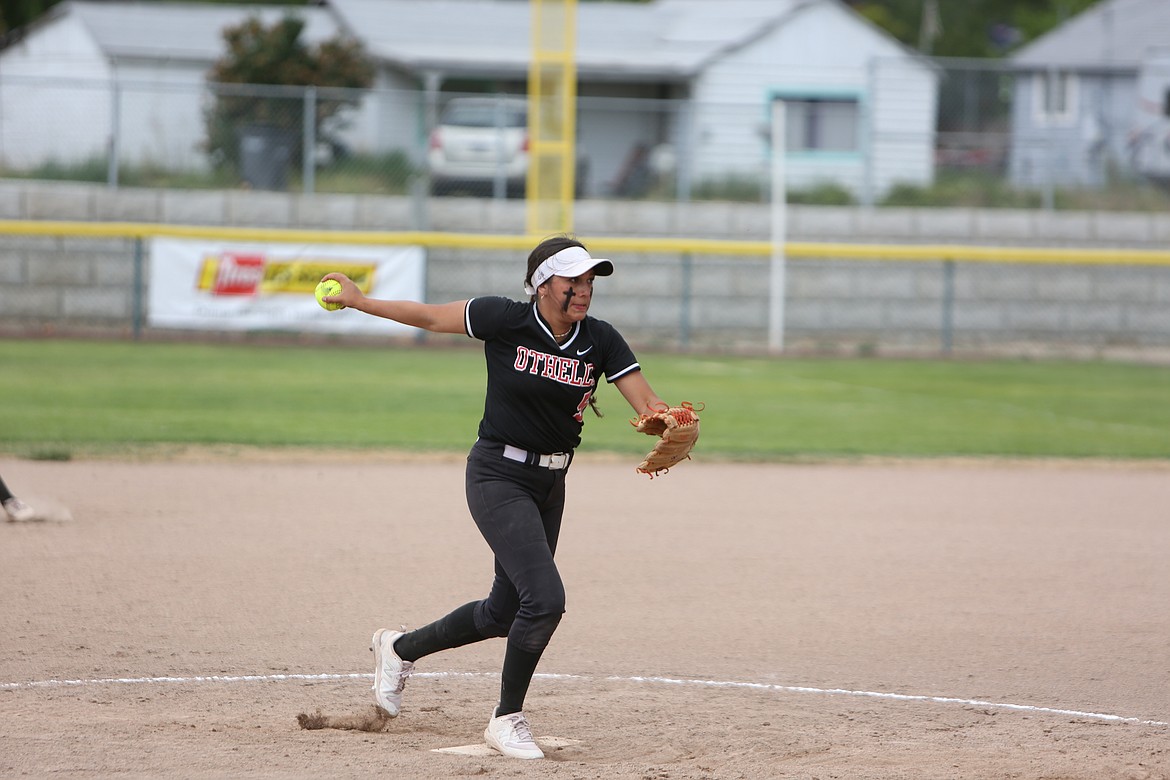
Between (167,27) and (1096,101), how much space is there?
2094cm

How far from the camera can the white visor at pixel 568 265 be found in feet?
16.4

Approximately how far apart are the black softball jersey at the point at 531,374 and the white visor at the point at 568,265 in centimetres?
17

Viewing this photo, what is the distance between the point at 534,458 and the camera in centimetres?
512

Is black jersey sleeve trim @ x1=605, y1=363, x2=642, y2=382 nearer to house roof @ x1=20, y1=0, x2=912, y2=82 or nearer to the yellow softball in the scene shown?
the yellow softball

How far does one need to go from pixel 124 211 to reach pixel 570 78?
7.25 m

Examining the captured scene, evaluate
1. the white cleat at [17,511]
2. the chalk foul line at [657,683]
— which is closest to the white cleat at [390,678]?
the chalk foul line at [657,683]

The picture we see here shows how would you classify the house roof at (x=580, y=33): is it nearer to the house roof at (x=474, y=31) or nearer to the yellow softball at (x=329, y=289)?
the house roof at (x=474, y=31)

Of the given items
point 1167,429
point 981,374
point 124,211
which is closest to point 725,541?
point 1167,429

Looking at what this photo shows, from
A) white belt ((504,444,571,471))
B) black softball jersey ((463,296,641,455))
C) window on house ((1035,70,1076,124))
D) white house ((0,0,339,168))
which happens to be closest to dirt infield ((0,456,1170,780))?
white belt ((504,444,571,471))

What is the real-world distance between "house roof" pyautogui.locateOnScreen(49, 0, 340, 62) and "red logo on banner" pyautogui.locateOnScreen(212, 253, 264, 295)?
10.2 meters

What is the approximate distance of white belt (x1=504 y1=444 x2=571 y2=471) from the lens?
5117 mm

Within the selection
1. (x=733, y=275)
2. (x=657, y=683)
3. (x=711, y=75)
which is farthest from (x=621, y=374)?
(x=711, y=75)

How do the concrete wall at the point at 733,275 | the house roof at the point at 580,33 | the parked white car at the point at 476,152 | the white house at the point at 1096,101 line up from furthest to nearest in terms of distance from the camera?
1. the house roof at the point at 580,33
2. the white house at the point at 1096,101
3. the parked white car at the point at 476,152
4. the concrete wall at the point at 733,275

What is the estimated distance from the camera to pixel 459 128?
22.8 m
